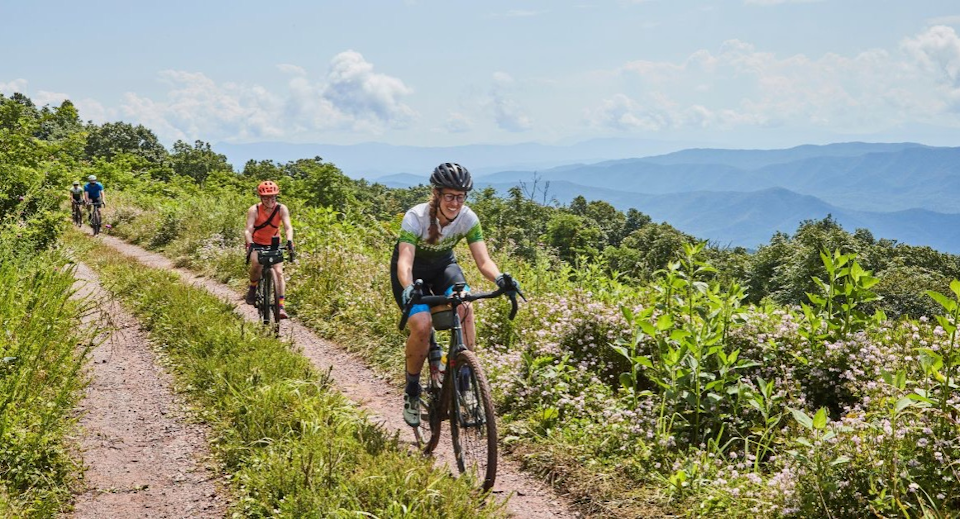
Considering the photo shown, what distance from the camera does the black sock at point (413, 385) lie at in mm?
5657

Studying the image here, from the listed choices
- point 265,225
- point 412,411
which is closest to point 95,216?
point 265,225

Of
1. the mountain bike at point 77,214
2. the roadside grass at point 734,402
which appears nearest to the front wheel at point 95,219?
the mountain bike at point 77,214

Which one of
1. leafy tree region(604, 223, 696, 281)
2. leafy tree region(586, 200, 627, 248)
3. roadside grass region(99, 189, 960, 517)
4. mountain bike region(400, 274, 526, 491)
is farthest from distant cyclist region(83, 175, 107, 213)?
leafy tree region(586, 200, 627, 248)

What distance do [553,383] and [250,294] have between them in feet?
18.4

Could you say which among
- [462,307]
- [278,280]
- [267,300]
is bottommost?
[267,300]

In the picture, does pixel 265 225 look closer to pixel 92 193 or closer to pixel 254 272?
pixel 254 272

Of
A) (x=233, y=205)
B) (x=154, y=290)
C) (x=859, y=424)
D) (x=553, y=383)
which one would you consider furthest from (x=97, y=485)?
(x=233, y=205)

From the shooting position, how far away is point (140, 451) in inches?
225

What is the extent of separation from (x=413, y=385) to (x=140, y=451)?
253 centimetres

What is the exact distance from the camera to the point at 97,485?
16.5 feet

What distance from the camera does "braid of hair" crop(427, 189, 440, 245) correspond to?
5383 millimetres

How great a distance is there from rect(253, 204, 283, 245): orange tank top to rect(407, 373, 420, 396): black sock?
4.90m

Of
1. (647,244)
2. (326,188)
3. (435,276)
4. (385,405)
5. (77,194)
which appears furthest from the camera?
(647,244)

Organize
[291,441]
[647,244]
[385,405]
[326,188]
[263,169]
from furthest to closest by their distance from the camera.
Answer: [263,169]
[647,244]
[326,188]
[385,405]
[291,441]
